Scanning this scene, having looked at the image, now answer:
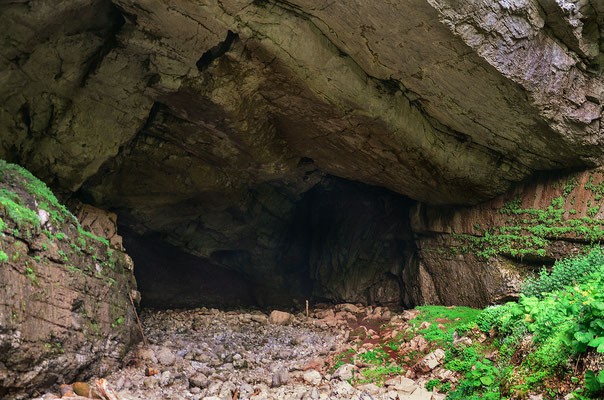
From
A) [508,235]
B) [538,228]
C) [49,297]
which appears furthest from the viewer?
[508,235]

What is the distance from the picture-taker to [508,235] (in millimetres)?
9039

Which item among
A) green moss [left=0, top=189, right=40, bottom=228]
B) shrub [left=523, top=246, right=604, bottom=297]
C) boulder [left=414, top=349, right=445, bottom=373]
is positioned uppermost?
shrub [left=523, top=246, right=604, bottom=297]

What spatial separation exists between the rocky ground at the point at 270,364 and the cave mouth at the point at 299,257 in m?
3.82

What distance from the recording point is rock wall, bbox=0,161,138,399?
4367 mm

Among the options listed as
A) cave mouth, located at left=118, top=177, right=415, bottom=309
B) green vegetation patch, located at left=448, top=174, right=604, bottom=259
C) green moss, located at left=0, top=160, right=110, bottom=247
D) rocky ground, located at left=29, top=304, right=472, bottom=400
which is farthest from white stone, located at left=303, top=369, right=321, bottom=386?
cave mouth, located at left=118, top=177, right=415, bottom=309

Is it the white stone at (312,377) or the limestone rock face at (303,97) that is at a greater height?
the limestone rock face at (303,97)

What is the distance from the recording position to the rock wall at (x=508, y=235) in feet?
25.5

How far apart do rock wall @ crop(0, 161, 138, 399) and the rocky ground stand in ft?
A: 1.26

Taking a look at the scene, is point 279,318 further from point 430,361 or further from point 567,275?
point 567,275

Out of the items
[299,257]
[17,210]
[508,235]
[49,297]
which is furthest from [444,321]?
[299,257]

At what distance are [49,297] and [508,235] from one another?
9.48 metres

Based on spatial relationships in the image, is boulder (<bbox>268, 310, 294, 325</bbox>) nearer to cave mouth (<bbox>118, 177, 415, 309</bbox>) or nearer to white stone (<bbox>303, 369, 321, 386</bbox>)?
cave mouth (<bbox>118, 177, 415, 309</bbox>)

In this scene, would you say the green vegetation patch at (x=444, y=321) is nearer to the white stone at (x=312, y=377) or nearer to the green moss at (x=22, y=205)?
the white stone at (x=312, y=377)

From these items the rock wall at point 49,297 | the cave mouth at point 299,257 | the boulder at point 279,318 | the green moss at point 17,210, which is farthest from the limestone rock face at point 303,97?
the boulder at point 279,318
